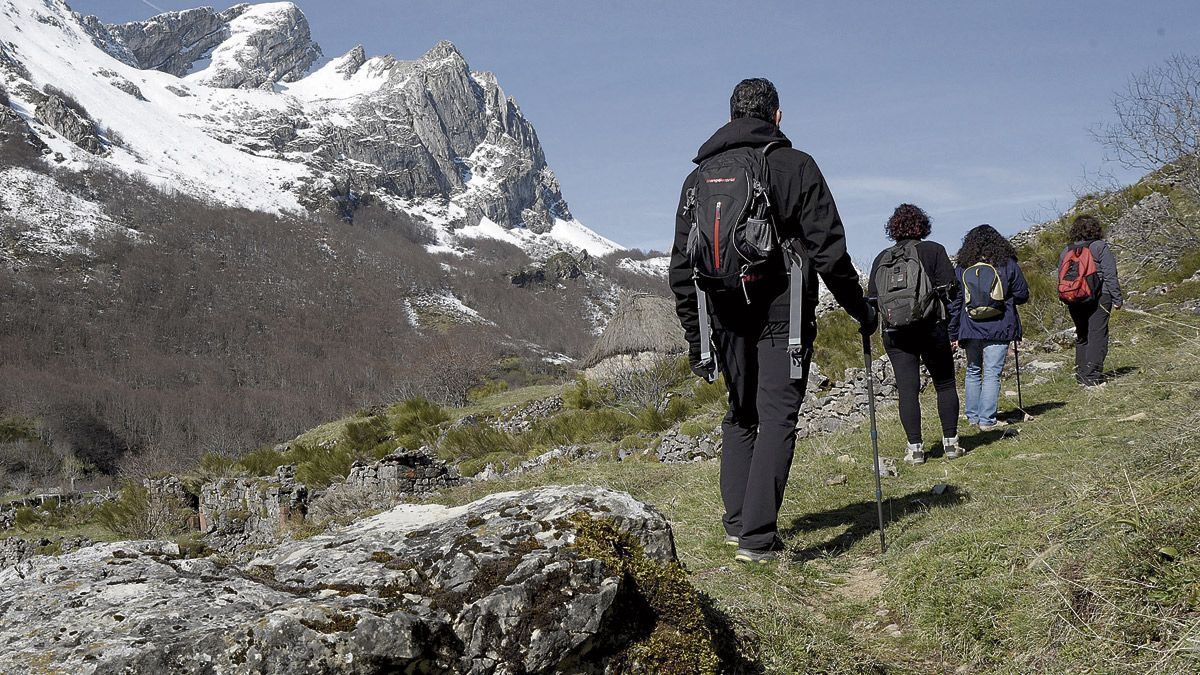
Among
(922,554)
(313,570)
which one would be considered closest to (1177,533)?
(922,554)

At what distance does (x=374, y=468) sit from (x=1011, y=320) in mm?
8212

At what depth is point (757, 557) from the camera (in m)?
3.41

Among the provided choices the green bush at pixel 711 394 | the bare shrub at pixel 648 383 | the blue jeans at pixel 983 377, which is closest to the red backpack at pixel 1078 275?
the blue jeans at pixel 983 377

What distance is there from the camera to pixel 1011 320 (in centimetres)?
632

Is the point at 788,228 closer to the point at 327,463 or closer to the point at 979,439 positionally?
the point at 979,439

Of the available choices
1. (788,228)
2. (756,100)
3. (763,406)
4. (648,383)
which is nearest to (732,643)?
(763,406)

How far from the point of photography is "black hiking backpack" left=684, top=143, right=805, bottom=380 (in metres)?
3.11

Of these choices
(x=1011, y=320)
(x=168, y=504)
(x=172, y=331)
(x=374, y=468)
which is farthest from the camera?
(x=172, y=331)

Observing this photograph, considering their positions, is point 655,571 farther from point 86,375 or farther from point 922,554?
point 86,375

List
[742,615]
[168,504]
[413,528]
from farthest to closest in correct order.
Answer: [168,504] < [742,615] < [413,528]

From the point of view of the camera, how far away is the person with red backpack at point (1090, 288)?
7.12 m

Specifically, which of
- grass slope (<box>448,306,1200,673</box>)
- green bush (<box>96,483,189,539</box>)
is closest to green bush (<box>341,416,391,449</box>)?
green bush (<box>96,483,189,539</box>)

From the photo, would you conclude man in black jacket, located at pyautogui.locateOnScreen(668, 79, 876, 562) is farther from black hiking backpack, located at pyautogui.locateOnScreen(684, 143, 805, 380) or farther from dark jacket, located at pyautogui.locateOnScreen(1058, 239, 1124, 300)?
dark jacket, located at pyautogui.locateOnScreen(1058, 239, 1124, 300)

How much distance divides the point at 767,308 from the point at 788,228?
0.36 m
